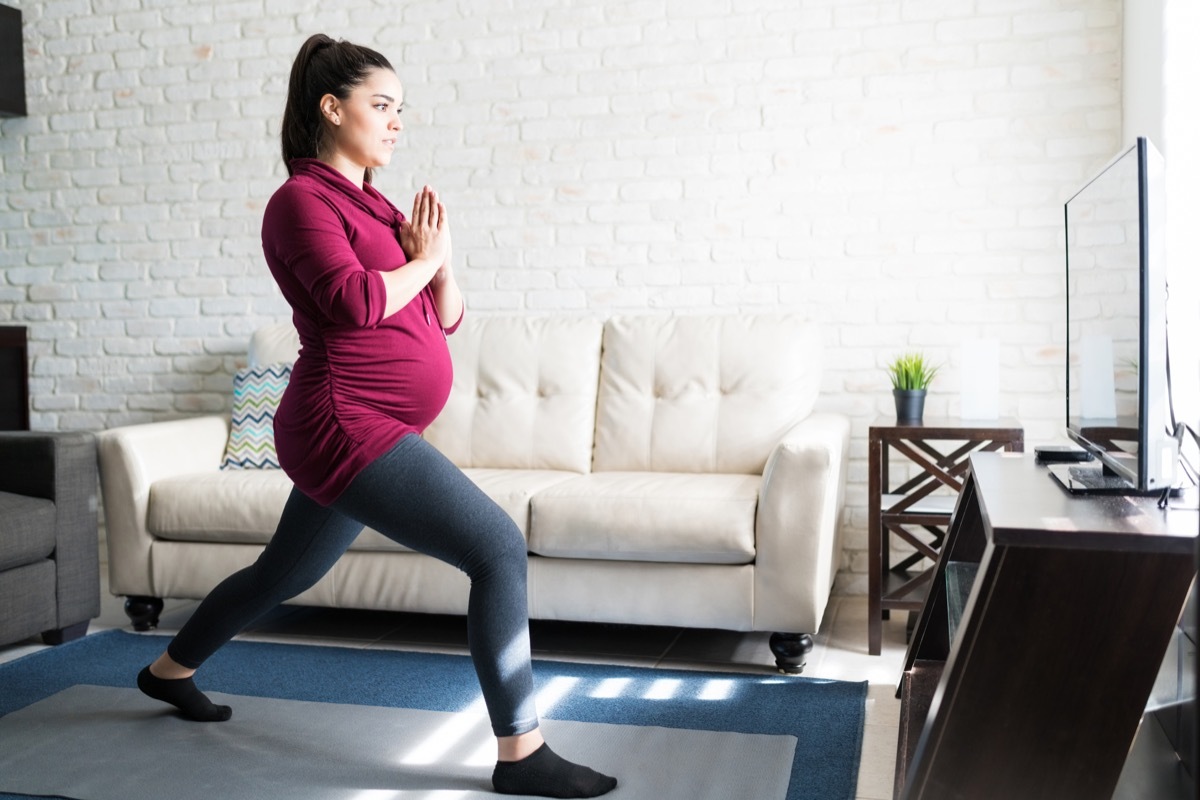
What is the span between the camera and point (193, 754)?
211 centimetres

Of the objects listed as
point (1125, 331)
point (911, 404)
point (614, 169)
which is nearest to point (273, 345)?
point (614, 169)

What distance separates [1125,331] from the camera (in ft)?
5.21

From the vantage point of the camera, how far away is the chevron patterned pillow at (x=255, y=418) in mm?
3432

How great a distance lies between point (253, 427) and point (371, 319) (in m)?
1.89

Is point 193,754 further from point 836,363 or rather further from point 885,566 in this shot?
point 836,363

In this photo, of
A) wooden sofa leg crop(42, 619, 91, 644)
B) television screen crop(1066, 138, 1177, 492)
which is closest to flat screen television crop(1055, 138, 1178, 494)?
television screen crop(1066, 138, 1177, 492)

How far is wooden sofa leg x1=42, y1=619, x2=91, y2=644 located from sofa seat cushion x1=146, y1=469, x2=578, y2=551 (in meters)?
0.31

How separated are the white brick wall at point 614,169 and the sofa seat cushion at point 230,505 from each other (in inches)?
39.6

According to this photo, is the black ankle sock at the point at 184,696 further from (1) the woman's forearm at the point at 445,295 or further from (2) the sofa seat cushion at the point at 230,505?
(1) the woman's forearm at the point at 445,295

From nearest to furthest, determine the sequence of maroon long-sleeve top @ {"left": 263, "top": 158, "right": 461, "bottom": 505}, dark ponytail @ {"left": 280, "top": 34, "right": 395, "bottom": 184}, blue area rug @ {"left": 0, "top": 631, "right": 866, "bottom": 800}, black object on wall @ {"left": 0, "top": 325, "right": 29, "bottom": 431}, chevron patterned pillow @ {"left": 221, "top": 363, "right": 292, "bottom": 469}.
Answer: maroon long-sleeve top @ {"left": 263, "top": 158, "right": 461, "bottom": 505} < dark ponytail @ {"left": 280, "top": 34, "right": 395, "bottom": 184} < blue area rug @ {"left": 0, "top": 631, "right": 866, "bottom": 800} < chevron patterned pillow @ {"left": 221, "top": 363, "right": 292, "bottom": 469} < black object on wall @ {"left": 0, "top": 325, "right": 29, "bottom": 431}

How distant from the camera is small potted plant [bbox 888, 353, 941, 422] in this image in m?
2.94

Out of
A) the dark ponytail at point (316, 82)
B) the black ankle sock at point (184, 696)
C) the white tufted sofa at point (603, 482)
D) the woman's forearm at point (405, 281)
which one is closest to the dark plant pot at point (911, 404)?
the white tufted sofa at point (603, 482)

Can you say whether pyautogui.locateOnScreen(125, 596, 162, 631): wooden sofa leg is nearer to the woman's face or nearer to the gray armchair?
the gray armchair

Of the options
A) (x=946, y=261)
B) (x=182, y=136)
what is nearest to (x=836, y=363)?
(x=946, y=261)
